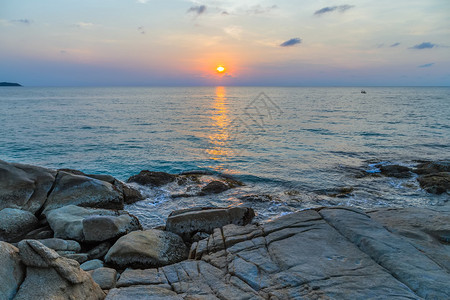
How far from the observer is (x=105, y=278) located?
240 inches

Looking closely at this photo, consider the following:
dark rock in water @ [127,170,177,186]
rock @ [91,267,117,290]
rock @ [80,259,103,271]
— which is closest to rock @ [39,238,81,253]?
rock @ [80,259,103,271]

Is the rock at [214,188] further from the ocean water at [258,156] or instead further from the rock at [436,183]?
the rock at [436,183]

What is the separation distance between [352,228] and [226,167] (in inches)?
511

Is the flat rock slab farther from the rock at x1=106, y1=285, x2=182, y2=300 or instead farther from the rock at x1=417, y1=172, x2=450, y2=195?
the rock at x1=417, y1=172, x2=450, y2=195

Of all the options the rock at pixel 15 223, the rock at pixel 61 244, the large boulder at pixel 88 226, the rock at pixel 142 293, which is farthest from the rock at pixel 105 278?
the rock at pixel 15 223

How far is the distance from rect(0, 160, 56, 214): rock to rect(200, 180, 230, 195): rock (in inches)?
Answer: 279

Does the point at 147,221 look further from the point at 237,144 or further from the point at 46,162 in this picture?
the point at 237,144

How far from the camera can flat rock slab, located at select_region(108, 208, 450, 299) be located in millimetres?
5160

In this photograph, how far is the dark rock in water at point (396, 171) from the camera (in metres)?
16.6

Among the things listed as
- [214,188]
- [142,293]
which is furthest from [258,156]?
[142,293]

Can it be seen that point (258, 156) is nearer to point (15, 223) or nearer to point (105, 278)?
point (15, 223)

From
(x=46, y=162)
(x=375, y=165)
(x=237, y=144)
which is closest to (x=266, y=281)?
(x=375, y=165)

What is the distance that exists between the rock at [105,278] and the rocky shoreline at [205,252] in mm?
23

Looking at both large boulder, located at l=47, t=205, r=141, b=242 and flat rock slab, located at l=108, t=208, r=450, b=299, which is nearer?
flat rock slab, located at l=108, t=208, r=450, b=299
